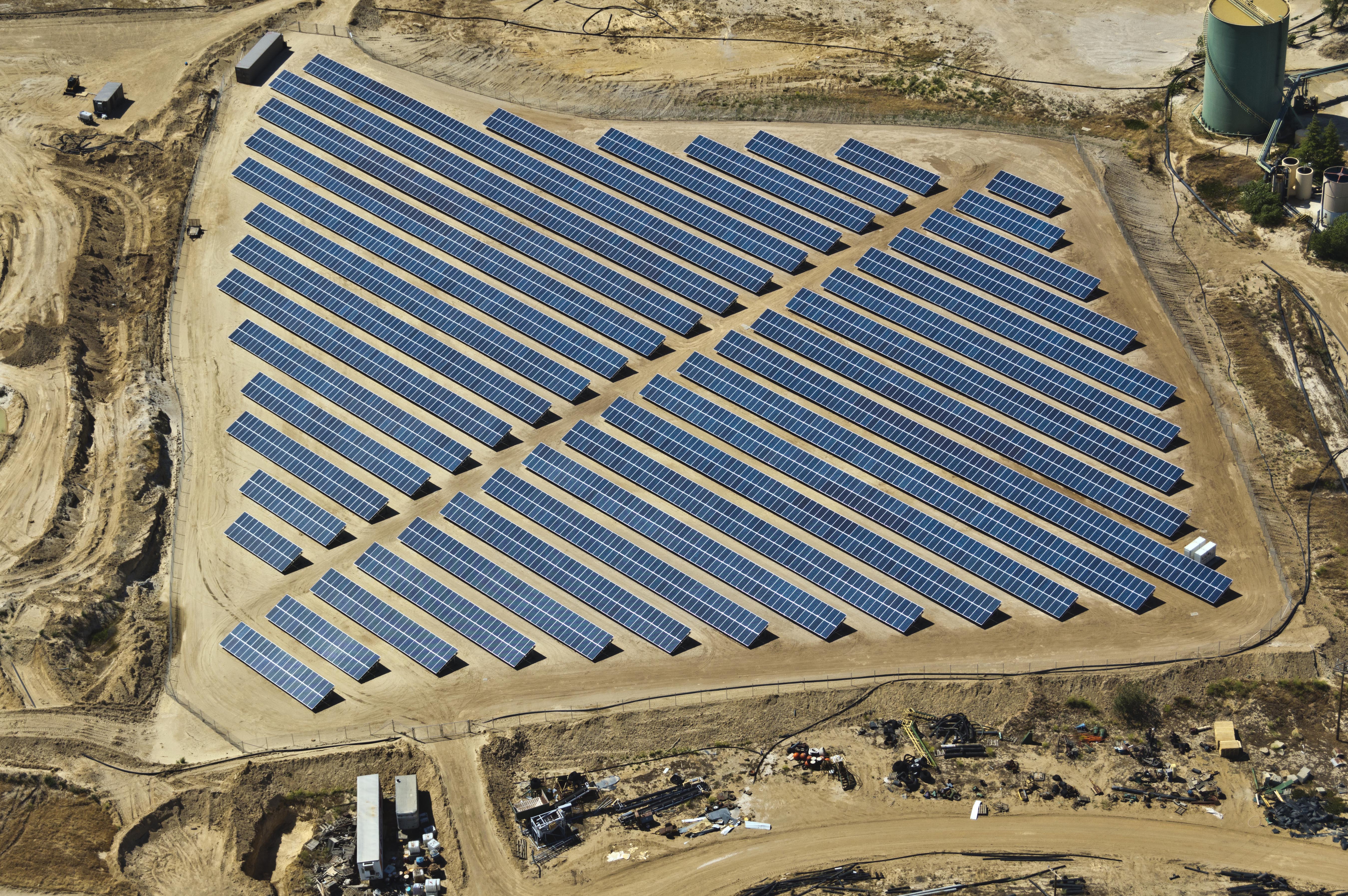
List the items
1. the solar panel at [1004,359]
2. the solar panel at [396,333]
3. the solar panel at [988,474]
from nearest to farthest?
the solar panel at [988,474] → the solar panel at [1004,359] → the solar panel at [396,333]

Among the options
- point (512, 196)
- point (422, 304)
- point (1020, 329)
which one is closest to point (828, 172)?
point (1020, 329)

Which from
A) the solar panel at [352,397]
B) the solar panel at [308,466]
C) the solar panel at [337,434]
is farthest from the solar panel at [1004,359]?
the solar panel at [308,466]

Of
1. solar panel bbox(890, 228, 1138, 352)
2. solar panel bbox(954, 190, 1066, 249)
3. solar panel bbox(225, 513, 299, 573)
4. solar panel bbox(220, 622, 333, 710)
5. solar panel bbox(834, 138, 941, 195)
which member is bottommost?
solar panel bbox(220, 622, 333, 710)

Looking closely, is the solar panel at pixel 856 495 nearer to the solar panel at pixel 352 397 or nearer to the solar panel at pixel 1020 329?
the solar panel at pixel 352 397

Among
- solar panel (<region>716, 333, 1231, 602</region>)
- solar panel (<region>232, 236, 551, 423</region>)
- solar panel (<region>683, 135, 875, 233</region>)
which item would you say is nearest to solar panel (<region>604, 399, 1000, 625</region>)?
solar panel (<region>232, 236, 551, 423</region>)

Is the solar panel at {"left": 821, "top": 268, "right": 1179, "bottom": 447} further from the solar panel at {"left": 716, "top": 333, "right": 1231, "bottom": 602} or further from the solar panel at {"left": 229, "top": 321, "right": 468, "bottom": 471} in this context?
the solar panel at {"left": 229, "top": 321, "right": 468, "bottom": 471}

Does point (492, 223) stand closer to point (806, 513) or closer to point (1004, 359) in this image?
point (806, 513)

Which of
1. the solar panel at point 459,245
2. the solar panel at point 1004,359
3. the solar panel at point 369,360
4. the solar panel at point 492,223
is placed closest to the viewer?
the solar panel at point 1004,359
